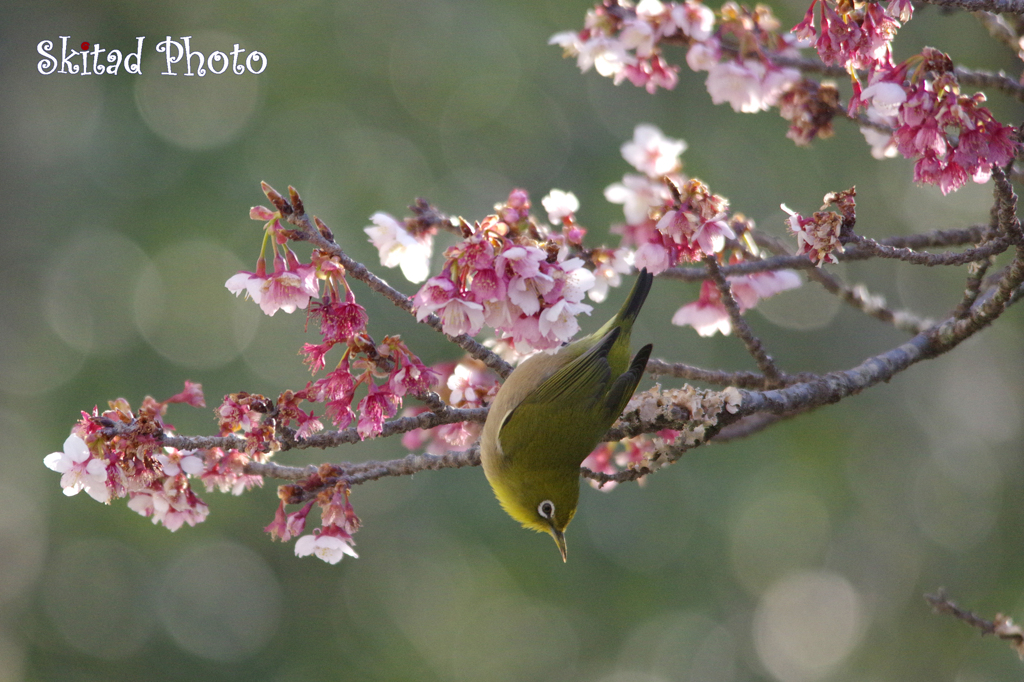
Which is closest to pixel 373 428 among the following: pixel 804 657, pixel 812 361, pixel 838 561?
pixel 812 361

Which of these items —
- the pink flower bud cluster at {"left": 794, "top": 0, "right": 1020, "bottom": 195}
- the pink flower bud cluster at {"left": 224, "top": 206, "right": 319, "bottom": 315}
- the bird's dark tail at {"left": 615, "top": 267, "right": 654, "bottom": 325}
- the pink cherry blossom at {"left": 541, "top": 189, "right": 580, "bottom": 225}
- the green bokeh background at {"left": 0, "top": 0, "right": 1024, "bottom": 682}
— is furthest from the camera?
the green bokeh background at {"left": 0, "top": 0, "right": 1024, "bottom": 682}

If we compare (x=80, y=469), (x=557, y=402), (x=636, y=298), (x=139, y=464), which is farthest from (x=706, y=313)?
(x=80, y=469)

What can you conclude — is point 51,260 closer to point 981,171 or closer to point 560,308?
point 560,308

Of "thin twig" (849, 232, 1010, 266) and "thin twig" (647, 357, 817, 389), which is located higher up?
"thin twig" (849, 232, 1010, 266)

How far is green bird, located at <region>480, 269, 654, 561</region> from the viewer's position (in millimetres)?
2713

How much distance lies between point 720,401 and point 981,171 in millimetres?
785

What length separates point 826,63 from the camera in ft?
6.79

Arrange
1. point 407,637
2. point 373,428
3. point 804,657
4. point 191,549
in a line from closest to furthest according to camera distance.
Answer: point 373,428 → point 191,549 → point 407,637 → point 804,657

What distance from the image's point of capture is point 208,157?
9516 millimetres

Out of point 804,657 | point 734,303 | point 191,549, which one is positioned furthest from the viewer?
point 804,657

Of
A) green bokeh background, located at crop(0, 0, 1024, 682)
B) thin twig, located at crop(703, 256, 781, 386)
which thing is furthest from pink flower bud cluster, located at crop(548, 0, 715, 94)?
green bokeh background, located at crop(0, 0, 1024, 682)

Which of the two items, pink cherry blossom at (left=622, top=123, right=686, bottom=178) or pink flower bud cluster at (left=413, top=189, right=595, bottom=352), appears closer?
pink flower bud cluster at (left=413, top=189, right=595, bottom=352)

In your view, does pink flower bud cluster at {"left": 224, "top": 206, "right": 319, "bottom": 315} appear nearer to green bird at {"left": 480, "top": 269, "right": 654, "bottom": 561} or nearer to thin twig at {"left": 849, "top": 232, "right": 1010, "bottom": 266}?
green bird at {"left": 480, "top": 269, "right": 654, "bottom": 561}

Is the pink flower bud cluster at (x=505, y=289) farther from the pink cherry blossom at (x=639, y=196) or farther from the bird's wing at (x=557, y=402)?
the pink cherry blossom at (x=639, y=196)
